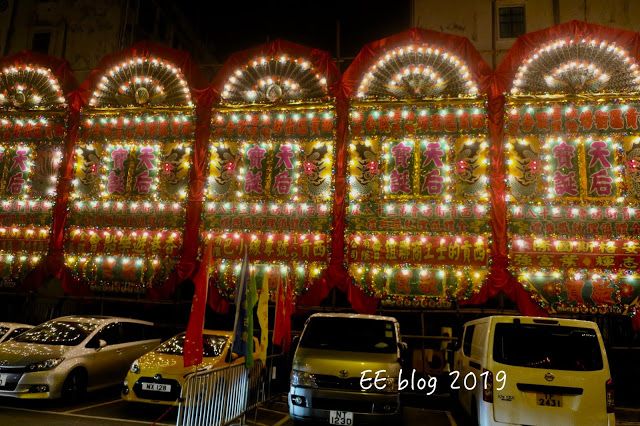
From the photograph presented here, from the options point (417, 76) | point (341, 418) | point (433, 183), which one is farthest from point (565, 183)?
point (341, 418)

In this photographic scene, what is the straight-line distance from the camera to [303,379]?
302 inches

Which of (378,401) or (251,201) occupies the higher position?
(251,201)

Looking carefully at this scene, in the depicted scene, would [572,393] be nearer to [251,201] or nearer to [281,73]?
[251,201]

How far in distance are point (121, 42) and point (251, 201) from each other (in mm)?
10194

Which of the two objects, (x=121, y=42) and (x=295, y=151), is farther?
(x=121, y=42)

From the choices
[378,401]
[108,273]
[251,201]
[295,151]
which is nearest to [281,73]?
[295,151]

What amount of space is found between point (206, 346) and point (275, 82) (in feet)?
25.7

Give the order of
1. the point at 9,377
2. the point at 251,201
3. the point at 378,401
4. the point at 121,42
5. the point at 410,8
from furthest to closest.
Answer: the point at 121,42, the point at 410,8, the point at 251,201, the point at 9,377, the point at 378,401

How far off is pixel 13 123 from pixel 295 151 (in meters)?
9.26

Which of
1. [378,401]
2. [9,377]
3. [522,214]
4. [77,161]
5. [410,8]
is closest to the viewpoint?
[378,401]

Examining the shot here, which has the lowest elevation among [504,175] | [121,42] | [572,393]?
[572,393]

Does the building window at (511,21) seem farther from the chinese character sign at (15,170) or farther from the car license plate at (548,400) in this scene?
the chinese character sign at (15,170)

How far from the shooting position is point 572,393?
649 centimetres

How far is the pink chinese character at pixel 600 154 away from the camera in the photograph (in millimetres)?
12273
